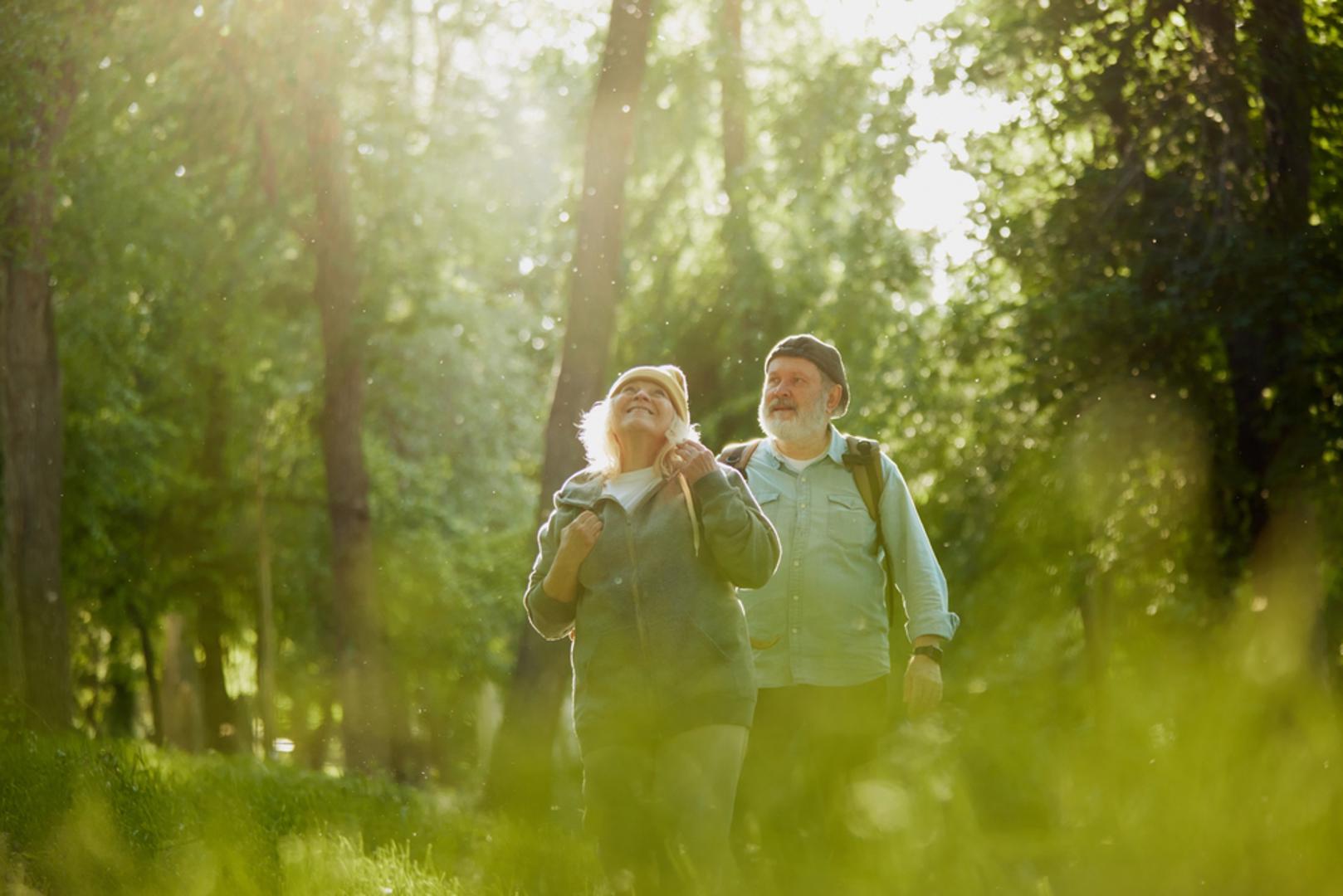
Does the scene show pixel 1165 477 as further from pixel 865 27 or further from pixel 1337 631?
pixel 865 27

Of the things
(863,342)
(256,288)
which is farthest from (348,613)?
(863,342)

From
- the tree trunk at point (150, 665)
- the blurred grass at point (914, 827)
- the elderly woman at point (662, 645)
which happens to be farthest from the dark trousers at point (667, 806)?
the tree trunk at point (150, 665)

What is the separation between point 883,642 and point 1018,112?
1033 cm

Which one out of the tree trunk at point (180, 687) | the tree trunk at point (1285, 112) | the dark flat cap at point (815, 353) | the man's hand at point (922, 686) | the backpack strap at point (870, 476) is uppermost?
the tree trunk at point (1285, 112)

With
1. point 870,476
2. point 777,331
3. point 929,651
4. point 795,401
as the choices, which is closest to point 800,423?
point 795,401

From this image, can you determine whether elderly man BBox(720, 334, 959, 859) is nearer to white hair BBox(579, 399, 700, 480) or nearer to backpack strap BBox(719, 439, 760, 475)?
backpack strap BBox(719, 439, 760, 475)

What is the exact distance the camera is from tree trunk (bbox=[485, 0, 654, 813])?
43.1 feet

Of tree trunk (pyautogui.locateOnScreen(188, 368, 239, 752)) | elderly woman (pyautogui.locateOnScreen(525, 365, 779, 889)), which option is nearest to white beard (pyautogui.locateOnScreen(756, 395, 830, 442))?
elderly woman (pyautogui.locateOnScreen(525, 365, 779, 889))

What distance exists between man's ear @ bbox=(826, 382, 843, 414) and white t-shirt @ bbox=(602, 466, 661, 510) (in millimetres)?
1316

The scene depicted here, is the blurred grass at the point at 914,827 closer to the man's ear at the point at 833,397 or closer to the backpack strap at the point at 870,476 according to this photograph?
the backpack strap at the point at 870,476

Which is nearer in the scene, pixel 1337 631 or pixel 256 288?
pixel 1337 631

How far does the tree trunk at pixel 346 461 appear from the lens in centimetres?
1827

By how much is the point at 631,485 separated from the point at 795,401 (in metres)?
1.24

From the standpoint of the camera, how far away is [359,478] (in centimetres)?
1892
